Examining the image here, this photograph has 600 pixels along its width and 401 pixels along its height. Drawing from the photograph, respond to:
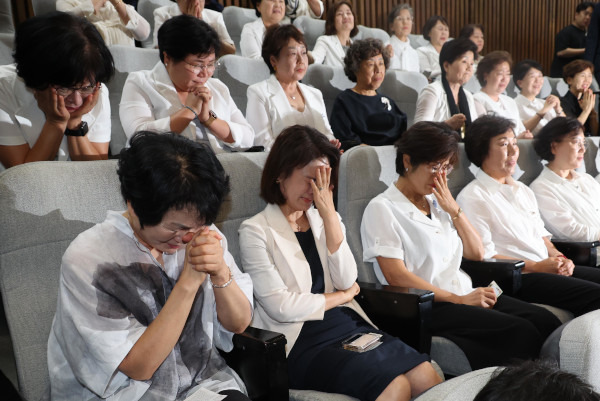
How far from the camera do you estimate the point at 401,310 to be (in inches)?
66.2

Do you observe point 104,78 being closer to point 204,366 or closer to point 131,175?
point 131,175

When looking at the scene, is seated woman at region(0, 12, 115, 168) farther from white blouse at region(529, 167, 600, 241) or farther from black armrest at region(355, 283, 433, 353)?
white blouse at region(529, 167, 600, 241)

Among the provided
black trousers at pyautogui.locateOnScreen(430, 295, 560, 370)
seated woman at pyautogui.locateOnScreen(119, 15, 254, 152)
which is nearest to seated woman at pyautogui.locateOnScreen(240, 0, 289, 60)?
seated woman at pyautogui.locateOnScreen(119, 15, 254, 152)

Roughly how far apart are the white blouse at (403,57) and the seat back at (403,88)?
1.04 m

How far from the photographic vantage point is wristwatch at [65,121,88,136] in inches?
67.5

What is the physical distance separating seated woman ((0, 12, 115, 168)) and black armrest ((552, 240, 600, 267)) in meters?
2.08

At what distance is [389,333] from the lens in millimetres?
1740

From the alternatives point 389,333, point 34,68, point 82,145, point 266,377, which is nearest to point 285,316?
point 266,377

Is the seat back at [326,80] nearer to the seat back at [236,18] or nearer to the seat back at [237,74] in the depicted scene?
the seat back at [237,74]

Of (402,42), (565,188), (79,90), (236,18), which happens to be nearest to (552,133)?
(565,188)

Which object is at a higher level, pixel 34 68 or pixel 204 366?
pixel 34 68

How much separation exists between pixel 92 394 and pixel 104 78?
88cm

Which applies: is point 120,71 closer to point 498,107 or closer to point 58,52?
point 58,52

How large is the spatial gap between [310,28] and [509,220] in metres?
3.11
